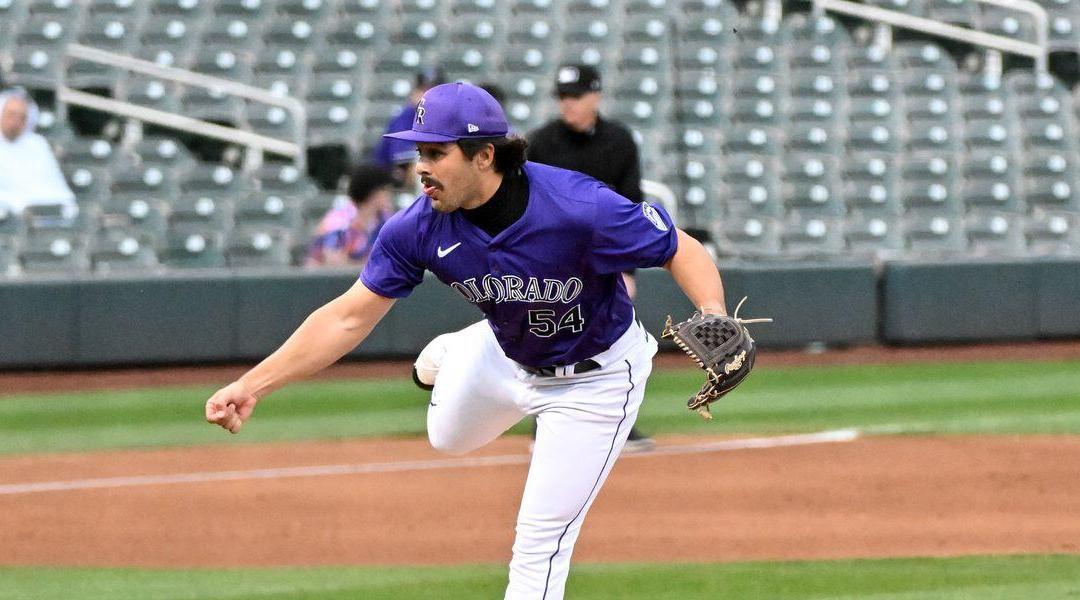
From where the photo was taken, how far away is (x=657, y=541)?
711cm

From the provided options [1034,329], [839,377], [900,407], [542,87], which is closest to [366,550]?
[900,407]

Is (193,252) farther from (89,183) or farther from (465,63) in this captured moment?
(465,63)

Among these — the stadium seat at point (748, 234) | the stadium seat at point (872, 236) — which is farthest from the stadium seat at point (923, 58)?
the stadium seat at point (748, 234)

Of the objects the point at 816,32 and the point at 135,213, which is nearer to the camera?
the point at 135,213

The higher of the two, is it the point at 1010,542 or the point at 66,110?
the point at 66,110

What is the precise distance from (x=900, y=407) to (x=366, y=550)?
15.6 ft

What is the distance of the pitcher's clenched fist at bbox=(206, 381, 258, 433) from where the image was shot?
443cm

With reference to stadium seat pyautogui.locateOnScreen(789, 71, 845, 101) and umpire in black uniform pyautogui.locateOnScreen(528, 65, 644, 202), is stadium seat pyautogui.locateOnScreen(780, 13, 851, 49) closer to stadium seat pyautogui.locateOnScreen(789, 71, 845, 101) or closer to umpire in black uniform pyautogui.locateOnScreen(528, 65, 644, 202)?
stadium seat pyautogui.locateOnScreen(789, 71, 845, 101)

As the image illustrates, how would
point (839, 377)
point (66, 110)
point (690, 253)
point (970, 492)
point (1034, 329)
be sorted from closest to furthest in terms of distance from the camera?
point (690, 253), point (970, 492), point (839, 377), point (1034, 329), point (66, 110)

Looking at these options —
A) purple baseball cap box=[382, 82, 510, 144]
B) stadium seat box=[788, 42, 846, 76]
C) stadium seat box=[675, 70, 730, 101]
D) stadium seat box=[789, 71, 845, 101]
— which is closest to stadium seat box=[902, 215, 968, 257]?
stadium seat box=[789, 71, 845, 101]

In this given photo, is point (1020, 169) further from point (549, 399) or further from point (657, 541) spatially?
point (549, 399)

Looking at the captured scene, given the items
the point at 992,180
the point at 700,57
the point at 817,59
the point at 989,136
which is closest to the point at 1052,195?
the point at 992,180

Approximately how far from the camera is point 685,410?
1059 cm

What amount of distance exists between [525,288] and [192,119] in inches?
401
